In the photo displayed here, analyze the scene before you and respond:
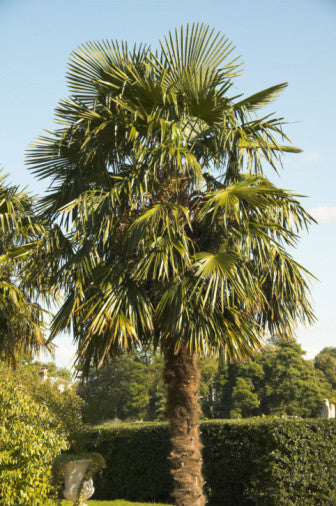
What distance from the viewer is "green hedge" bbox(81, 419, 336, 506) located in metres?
9.47

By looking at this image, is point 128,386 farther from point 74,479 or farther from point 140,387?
point 74,479

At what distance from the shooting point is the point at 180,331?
7098 mm

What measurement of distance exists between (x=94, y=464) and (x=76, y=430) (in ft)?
2.82

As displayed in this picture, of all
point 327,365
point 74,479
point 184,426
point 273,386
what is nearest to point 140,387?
A: point 273,386

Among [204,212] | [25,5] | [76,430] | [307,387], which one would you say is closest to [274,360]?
[307,387]

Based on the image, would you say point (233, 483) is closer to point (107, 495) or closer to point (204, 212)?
point (107, 495)

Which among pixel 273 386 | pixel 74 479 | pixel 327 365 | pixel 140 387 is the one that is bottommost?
pixel 74 479

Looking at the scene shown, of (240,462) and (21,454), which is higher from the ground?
(21,454)

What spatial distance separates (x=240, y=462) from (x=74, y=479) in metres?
3.64

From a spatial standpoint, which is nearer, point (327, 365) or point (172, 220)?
point (172, 220)

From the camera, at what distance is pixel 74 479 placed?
431 inches

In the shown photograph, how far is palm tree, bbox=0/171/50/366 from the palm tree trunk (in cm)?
327

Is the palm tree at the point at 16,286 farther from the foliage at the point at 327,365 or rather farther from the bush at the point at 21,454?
the foliage at the point at 327,365

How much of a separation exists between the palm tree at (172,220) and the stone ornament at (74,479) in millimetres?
4278
